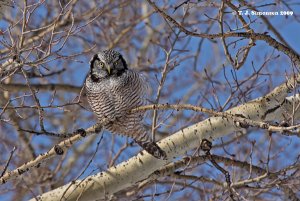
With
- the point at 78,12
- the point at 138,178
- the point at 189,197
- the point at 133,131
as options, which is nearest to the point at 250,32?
the point at 138,178

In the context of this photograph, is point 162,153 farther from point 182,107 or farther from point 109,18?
point 109,18

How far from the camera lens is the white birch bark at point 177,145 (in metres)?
4.11

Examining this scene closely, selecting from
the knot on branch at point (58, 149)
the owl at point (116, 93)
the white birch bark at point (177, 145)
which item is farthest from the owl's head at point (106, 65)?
the knot on branch at point (58, 149)

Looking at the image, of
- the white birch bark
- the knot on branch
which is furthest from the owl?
the knot on branch

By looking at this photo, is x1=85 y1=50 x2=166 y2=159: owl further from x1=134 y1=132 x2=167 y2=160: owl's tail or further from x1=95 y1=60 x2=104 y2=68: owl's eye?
x1=134 y1=132 x2=167 y2=160: owl's tail

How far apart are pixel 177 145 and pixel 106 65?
1.39 meters

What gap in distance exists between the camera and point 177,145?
167 inches

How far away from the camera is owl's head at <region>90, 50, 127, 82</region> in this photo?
5254mm

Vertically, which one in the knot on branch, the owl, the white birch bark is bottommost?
the white birch bark

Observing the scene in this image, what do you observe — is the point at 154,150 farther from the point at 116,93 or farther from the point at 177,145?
the point at 116,93

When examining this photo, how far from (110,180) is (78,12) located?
12.4 ft

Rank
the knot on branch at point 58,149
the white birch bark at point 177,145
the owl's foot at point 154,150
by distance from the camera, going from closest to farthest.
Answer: the knot on branch at point 58,149 < the white birch bark at point 177,145 < the owl's foot at point 154,150

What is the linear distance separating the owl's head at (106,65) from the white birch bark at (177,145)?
1.19m

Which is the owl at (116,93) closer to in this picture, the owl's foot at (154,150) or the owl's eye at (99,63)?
the owl's eye at (99,63)
